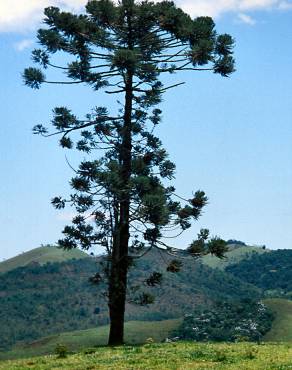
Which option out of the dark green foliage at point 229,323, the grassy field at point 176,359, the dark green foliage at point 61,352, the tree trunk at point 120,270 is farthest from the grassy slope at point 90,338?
the grassy field at point 176,359

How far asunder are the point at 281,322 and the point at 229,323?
14222mm

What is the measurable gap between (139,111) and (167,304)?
502 ft

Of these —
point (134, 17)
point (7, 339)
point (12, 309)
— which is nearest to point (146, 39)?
point (134, 17)

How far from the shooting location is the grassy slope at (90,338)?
90.7 meters

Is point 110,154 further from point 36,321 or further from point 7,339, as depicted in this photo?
point 36,321

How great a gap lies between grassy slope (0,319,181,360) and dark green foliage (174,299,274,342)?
3368mm

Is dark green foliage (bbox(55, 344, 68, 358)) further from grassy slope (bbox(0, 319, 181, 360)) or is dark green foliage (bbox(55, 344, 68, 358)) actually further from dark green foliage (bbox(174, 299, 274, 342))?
dark green foliage (bbox(174, 299, 274, 342))

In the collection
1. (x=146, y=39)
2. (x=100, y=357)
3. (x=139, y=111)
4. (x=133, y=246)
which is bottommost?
(x=100, y=357)

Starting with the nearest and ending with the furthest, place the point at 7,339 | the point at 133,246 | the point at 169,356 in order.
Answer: the point at 169,356 < the point at 133,246 < the point at 7,339

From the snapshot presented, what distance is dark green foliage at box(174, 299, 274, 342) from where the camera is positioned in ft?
371

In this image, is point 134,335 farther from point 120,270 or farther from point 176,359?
point 176,359

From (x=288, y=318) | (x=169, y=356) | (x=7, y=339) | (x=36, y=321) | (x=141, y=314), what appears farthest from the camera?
→ (x=141, y=314)

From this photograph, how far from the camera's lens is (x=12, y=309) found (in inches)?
7431

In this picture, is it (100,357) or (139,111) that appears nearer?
(100,357)
